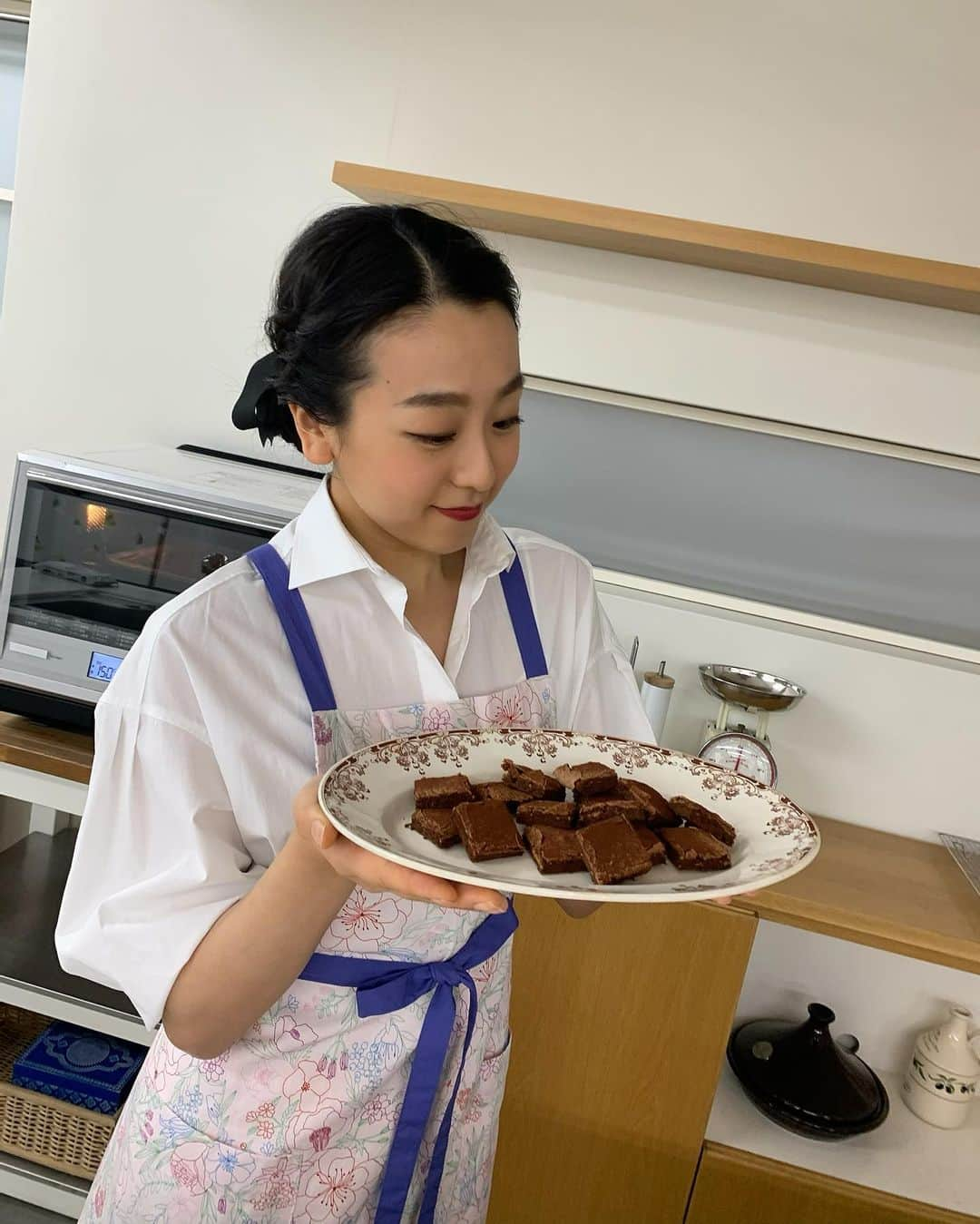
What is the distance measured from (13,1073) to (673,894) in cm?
161

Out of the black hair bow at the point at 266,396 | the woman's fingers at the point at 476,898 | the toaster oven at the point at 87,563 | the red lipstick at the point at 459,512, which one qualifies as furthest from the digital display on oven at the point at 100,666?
the woman's fingers at the point at 476,898

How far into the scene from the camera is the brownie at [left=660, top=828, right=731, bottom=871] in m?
0.86

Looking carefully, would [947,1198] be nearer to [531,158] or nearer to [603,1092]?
[603,1092]

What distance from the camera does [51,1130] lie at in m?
1.86

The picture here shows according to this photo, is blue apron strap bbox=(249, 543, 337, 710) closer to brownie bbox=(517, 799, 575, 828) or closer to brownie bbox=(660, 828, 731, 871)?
brownie bbox=(517, 799, 575, 828)

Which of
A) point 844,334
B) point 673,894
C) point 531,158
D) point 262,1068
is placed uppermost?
point 531,158

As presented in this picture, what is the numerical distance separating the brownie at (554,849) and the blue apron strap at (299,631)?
0.80 ft

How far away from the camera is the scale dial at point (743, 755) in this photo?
1.91 meters

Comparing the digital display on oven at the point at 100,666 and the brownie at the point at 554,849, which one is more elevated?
the brownie at the point at 554,849

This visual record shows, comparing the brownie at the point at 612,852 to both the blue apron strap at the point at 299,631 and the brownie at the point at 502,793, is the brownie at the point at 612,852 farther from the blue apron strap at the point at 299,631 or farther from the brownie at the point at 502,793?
the blue apron strap at the point at 299,631

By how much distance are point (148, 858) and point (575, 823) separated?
37 centimetres

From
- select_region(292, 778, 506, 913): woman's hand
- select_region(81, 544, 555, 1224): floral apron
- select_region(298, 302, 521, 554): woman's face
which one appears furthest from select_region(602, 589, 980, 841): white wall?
select_region(292, 778, 506, 913): woman's hand

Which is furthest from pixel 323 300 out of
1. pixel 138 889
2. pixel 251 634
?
pixel 138 889

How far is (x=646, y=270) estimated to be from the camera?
2.03 m
